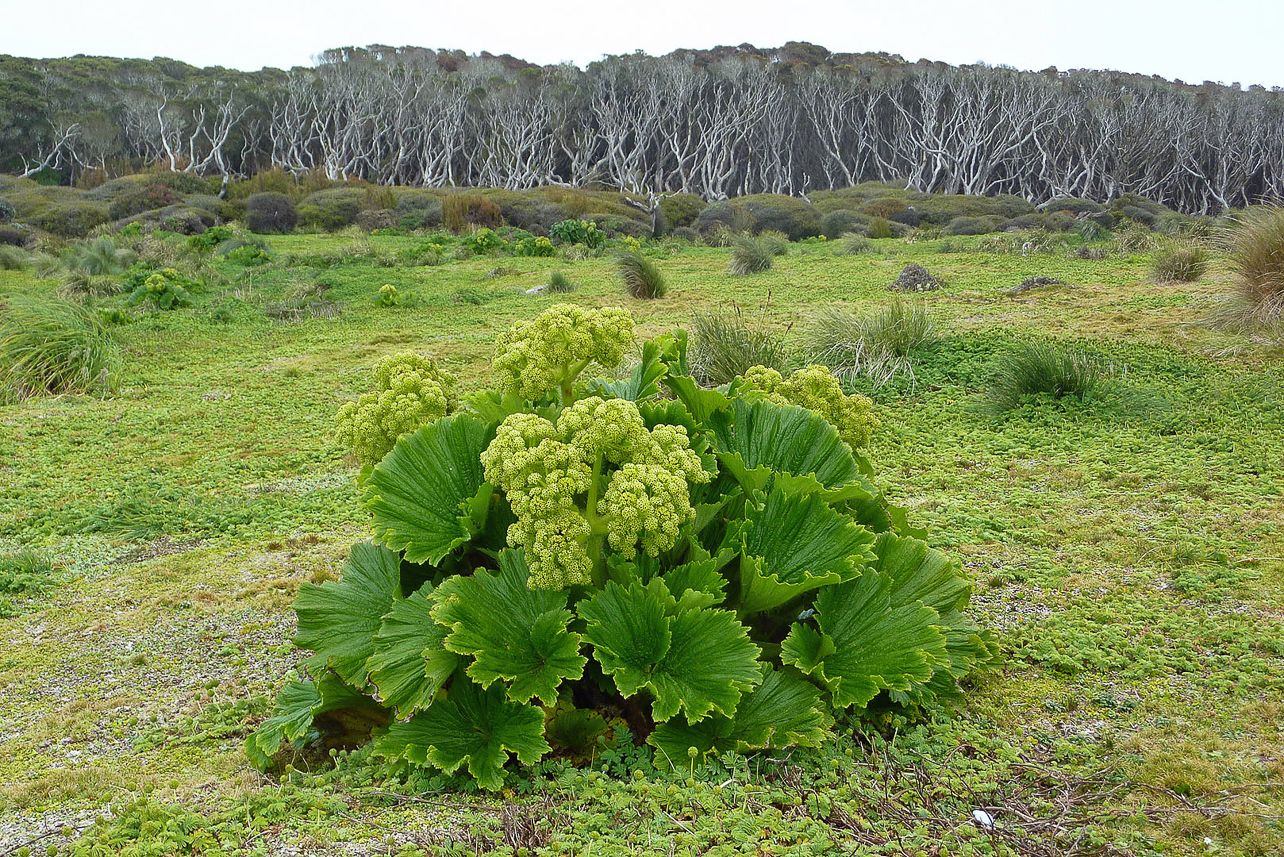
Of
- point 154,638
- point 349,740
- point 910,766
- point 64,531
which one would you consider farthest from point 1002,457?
point 64,531

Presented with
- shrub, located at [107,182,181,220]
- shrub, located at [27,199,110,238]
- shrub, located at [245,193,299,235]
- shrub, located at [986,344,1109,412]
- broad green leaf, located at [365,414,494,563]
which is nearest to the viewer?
broad green leaf, located at [365,414,494,563]

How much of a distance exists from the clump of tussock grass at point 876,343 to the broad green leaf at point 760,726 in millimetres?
4898

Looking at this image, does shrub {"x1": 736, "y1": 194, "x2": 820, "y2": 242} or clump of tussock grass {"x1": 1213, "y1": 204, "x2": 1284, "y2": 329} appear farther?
shrub {"x1": 736, "y1": 194, "x2": 820, "y2": 242}

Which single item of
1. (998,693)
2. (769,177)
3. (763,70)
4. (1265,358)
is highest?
(763,70)

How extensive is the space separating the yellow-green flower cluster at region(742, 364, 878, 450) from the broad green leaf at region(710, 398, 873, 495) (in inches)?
19.4

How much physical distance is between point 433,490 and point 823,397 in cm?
165

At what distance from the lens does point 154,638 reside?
3.35 m

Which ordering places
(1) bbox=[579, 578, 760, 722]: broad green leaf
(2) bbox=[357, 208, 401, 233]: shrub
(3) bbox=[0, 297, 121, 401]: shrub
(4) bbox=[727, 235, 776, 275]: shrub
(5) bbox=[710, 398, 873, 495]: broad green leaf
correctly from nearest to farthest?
(1) bbox=[579, 578, 760, 722]: broad green leaf, (5) bbox=[710, 398, 873, 495]: broad green leaf, (3) bbox=[0, 297, 121, 401]: shrub, (4) bbox=[727, 235, 776, 275]: shrub, (2) bbox=[357, 208, 401, 233]: shrub

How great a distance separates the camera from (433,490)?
8.20ft

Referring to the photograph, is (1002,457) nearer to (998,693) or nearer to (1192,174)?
(998,693)

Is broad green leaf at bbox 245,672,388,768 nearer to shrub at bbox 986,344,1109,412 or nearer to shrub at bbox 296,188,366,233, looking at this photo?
shrub at bbox 986,344,1109,412

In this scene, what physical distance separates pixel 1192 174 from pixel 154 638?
67545 millimetres

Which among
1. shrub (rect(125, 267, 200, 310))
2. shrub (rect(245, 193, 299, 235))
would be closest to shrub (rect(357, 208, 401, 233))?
shrub (rect(245, 193, 299, 235))

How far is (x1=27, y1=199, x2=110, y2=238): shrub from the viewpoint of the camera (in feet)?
78.5
